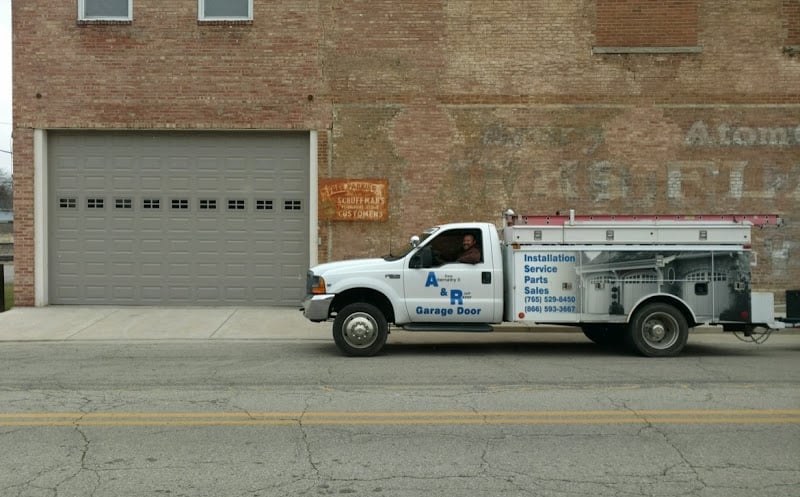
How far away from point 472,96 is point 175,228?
711 centimetres

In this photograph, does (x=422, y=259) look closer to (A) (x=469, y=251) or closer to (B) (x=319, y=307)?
(A) (x=469, y=251)

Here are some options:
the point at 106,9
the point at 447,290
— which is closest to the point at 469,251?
the point at 447,290

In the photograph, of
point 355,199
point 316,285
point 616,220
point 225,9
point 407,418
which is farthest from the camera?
point 225,9

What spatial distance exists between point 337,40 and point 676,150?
7738 mm

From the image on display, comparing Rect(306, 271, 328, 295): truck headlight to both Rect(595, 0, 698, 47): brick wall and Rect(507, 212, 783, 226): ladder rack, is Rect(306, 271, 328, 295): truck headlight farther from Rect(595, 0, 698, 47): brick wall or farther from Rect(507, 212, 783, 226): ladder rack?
Rect(595, 0, 698, 47): brick wall

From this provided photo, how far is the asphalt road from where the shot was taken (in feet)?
18.0

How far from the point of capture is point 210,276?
1738 cm

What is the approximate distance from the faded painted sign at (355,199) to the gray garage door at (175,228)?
0.61 m

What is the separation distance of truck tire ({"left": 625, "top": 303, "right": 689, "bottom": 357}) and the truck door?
2.10 meters

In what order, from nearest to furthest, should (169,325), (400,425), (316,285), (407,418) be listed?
(400,425), (407,418), (316,285), (169,325)

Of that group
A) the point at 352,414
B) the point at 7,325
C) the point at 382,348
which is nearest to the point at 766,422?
the point at 352,414

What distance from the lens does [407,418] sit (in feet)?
24.1

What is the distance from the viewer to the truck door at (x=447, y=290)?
11.4 meters

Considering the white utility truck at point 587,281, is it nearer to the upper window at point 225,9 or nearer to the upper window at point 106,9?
the upper window at point 225,9
